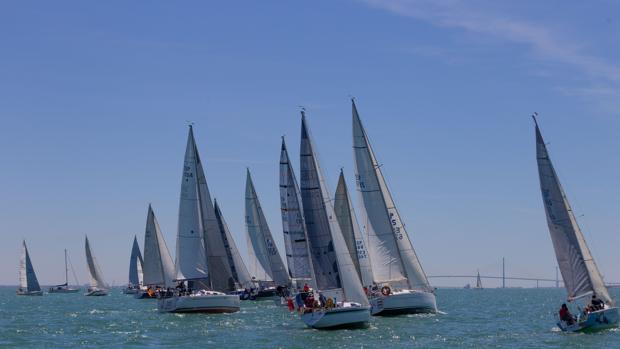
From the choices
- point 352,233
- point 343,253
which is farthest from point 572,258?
point 352,233

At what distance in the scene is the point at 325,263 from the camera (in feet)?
154

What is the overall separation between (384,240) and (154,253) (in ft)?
172

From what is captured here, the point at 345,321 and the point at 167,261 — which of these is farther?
the point at 167,261

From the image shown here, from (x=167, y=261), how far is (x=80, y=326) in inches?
1655

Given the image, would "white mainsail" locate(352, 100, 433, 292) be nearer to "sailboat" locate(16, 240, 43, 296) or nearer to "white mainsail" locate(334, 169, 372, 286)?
"white mainsail" locate(334, 169, 372, 286)

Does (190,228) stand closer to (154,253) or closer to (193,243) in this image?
(193,243)

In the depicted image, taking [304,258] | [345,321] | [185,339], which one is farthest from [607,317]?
[185,339]

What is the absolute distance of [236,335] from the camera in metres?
47.3

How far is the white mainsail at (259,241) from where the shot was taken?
285ft

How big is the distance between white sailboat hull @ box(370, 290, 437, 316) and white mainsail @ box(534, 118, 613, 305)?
9370mm

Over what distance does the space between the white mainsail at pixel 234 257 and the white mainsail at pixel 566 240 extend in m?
41.0

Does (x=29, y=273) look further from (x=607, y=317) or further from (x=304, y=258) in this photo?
(x=607, y=317)

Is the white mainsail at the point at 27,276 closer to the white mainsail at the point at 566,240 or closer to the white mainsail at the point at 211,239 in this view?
the white mainsail at the point at 211,239

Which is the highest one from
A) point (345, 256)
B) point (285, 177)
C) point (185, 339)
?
point (285, 177)
